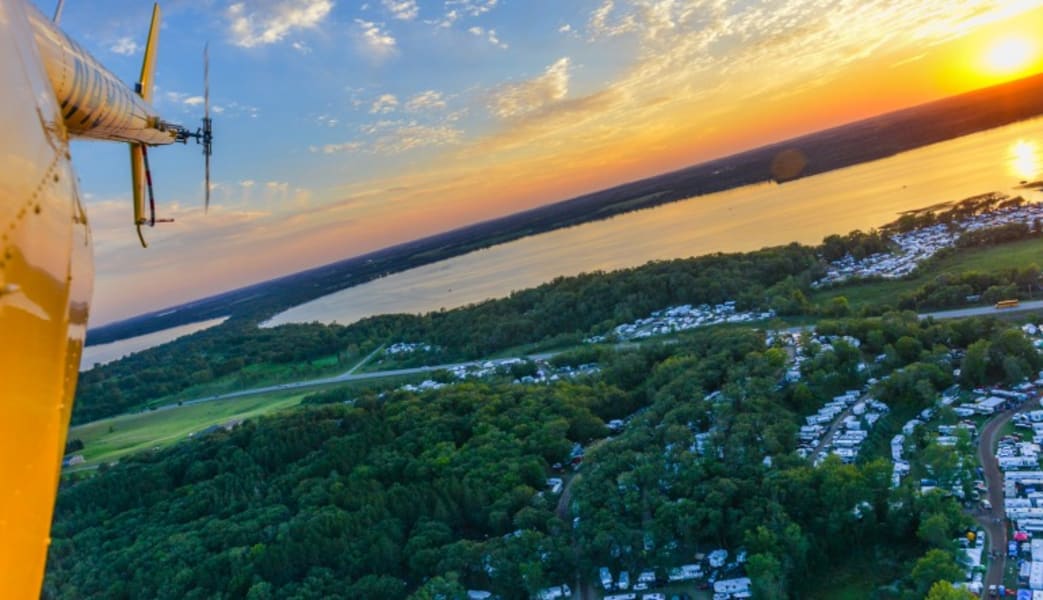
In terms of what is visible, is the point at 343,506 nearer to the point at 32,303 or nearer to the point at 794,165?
the point at 32,303

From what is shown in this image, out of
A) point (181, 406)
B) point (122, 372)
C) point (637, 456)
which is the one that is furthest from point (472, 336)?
point (122, 372)

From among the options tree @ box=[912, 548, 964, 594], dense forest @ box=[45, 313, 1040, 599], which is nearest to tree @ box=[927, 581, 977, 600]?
tree @ box=[912, 548, 964, 594]

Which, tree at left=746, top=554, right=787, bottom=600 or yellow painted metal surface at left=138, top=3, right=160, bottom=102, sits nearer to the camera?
yellow painted metal surface at left=138, top=3, right=160, bottom=102

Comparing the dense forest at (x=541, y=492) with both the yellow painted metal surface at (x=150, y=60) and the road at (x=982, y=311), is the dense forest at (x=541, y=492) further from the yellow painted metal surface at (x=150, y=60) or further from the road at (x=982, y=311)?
the yellow painted metal surface at (x=150, y=60)

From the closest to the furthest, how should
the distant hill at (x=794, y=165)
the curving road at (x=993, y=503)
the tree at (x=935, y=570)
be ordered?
1. the tree at (x=935, y=570)
2. the curving road at (x=993, y=503)
3. the distant hill at (x=794, y=165)

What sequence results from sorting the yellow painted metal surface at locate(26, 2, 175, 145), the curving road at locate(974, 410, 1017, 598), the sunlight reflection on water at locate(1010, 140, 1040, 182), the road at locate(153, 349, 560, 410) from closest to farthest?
the yellow painted metal surface at locate(26, 2, 175, 145), the curving road at locate(974, 410, 1017, 598), the road at locate(153, 349, 560, 410), the sunlight reflection on water at locate(1010, 140, 1040, 182)

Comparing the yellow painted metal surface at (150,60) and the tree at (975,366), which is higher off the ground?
the yellow painted metal surface at (150,60)

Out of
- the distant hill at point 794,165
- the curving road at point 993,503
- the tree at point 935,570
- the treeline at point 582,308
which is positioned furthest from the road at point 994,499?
the distant hill at point 794,165

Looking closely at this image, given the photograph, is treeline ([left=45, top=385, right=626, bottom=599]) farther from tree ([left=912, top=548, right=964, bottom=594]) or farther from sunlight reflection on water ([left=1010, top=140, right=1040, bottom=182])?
sunlight reflection on water ([left=1010, top=140, right=1040, bottom=182])

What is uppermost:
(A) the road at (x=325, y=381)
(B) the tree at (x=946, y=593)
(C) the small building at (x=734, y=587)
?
(A) the road at (x=325, y=381)
